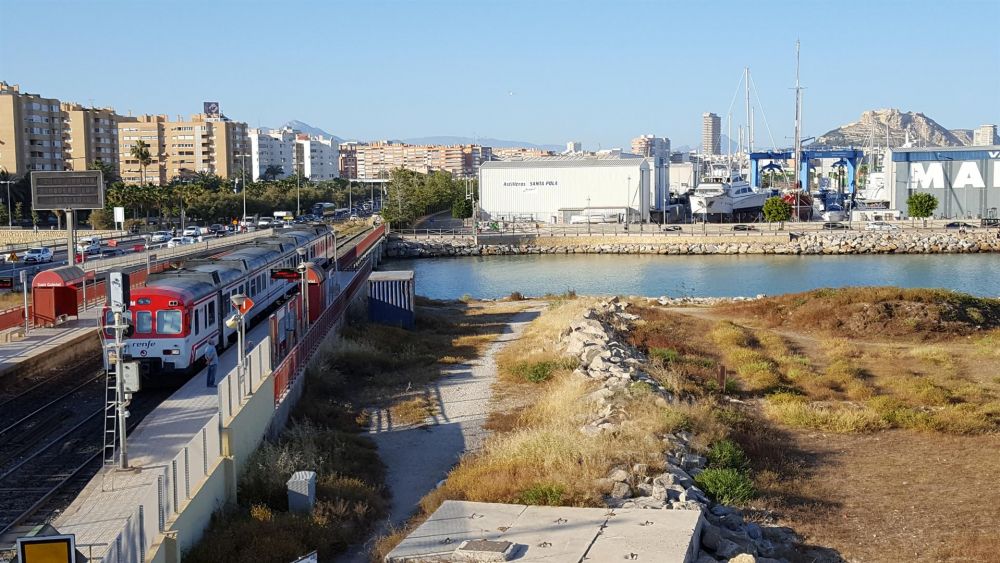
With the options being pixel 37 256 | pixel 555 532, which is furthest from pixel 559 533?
pixel 37 256

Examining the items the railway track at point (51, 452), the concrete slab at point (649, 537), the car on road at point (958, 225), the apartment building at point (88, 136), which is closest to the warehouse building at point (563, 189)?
the car on road at point (958, 225)

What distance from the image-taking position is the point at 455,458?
1576 centimetres

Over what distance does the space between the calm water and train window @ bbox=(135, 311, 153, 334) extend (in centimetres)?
3844

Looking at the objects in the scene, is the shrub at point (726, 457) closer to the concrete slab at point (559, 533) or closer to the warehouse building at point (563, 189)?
the concrete slab at point (559, 533)

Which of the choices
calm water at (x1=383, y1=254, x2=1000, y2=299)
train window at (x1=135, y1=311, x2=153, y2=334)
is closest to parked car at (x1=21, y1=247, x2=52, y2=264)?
calm water at (x1=383, y1=254, x2=1000, y2=299)

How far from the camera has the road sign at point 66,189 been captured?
111 feet

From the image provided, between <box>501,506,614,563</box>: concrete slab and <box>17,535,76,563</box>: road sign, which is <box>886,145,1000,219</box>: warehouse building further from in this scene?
<box>17,535,76,563</box>: road sign

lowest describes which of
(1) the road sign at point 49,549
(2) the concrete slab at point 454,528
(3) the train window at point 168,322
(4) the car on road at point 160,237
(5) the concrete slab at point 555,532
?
(2) the concrete slab at point 454,528

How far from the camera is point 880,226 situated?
8756cm

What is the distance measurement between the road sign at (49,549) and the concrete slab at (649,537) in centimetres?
462

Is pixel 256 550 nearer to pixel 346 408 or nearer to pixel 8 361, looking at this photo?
pixel 346 408

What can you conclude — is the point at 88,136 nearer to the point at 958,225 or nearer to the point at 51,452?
the point at 958,225

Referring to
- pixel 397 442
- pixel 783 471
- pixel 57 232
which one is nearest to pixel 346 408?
pixel 397 442

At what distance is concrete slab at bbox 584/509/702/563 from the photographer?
980cm
